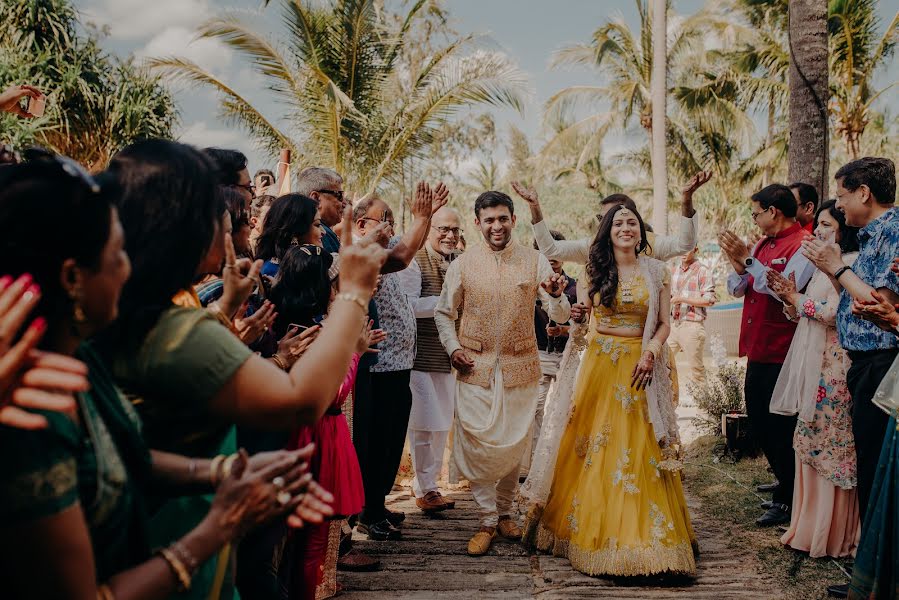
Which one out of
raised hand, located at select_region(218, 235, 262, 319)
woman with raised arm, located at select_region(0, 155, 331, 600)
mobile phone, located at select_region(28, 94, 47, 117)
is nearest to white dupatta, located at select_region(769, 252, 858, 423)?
raised hand, located at select_region(218, 235, 262, 319)

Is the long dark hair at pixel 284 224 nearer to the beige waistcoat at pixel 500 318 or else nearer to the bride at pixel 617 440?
the beige waistcoat at pixel 500 318

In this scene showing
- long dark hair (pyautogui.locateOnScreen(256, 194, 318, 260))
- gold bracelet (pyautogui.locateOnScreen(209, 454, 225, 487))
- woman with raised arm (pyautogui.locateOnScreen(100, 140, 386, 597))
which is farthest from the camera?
long dark hair (pyautogui.locateOnScreen(256, 194, 318, 260))

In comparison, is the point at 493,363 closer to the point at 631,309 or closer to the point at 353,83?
the point at 631,309

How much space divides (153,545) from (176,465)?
20 cm

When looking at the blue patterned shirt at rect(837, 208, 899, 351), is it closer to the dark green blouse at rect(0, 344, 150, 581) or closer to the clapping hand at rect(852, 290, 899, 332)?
the clapping hand at rect(852, 290, 899, 332)

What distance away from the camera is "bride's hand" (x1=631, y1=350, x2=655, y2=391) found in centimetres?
430

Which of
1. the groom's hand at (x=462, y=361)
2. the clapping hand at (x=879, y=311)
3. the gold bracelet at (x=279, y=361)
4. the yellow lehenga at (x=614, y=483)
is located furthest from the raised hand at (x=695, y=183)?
the gold bracelet at (x=279, y=361)

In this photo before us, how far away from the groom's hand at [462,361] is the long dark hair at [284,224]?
1.69 m

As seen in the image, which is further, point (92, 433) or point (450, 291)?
point (450, 291)

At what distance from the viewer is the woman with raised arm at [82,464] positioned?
3.48 feet

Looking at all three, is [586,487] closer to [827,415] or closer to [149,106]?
[827,415]

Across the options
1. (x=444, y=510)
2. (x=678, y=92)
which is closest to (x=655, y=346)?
(x=444, y=510)

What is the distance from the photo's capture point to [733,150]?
81.0ft

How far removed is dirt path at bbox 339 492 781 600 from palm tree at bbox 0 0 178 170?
1293cm
